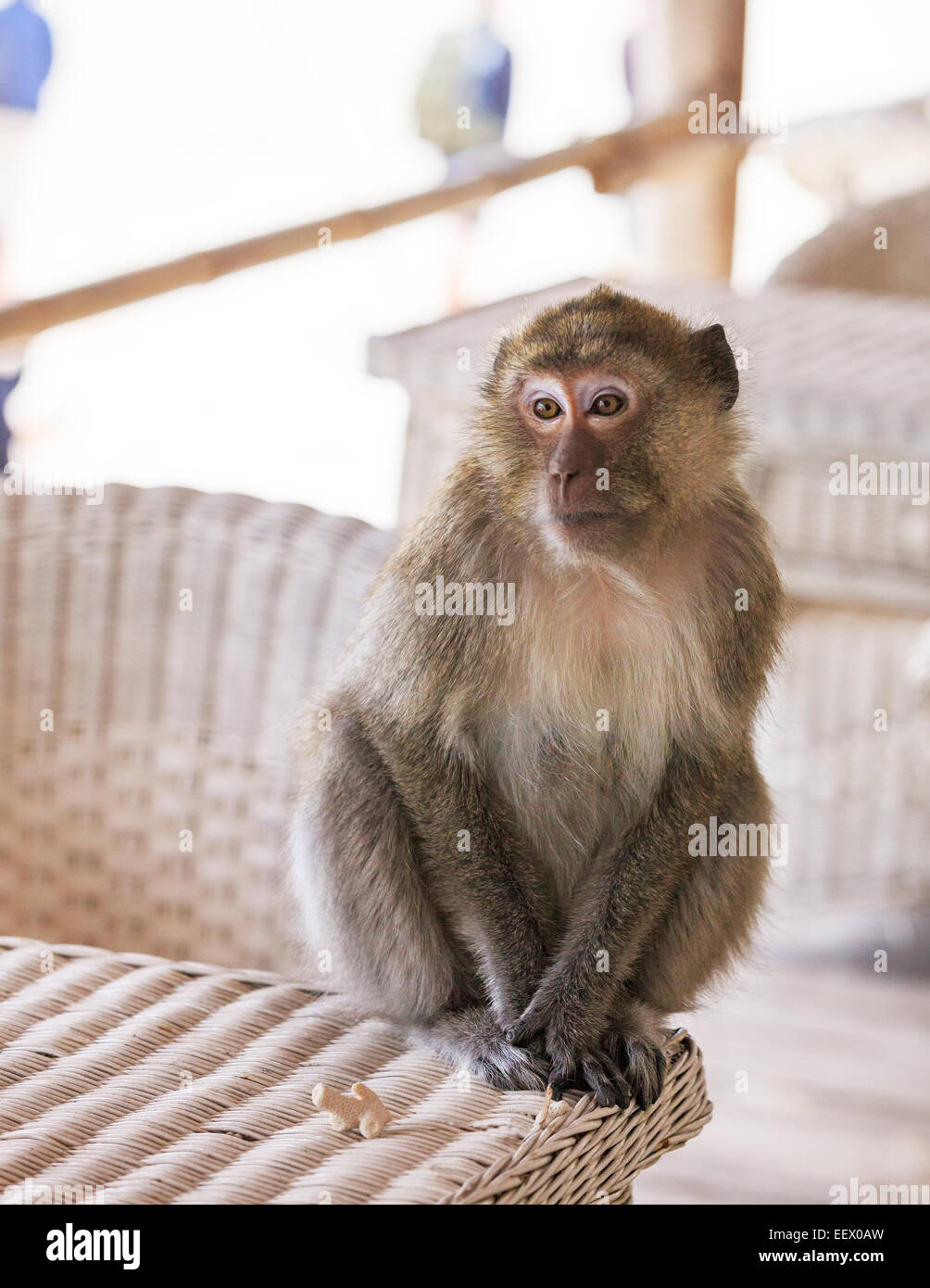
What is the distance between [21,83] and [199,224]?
173cm

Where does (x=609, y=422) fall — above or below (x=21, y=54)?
below

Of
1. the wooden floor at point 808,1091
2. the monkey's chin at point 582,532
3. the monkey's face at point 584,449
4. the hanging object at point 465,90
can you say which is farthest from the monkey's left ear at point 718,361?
the hanging object at point 465,90

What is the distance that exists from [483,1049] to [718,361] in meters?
0.86

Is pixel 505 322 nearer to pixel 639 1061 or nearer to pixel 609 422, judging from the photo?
pixel 609 422

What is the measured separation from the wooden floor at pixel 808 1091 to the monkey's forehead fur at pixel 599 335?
1.25m

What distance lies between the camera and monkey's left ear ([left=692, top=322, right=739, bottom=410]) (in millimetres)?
1765

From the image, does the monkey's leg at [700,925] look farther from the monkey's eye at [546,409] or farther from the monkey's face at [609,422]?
the monkey's eye at [546,409]

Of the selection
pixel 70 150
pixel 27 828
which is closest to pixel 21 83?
pixel 70 150

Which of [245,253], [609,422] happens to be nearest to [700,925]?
[609,422]

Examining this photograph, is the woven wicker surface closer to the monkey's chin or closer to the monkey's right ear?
the monkey's right ear

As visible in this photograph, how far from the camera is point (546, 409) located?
5.60ft

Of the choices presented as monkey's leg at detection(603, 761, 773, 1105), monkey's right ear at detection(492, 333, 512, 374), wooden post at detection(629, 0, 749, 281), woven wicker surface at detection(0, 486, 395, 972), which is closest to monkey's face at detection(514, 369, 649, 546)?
monkey's right ear at detection(492, 333, 512, 374)

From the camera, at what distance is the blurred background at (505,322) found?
2475 mm

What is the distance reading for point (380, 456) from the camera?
653cm
